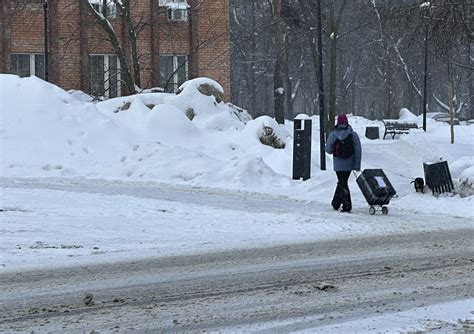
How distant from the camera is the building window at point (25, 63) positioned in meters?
34.4

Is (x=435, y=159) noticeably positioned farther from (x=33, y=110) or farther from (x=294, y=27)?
(x=294, y=27)

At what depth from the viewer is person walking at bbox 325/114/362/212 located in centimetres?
1452

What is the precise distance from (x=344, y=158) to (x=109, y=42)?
23.0 meters

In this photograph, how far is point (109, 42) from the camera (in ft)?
118

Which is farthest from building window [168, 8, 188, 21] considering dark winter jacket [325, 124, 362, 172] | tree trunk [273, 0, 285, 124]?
dark winter jacket [325, 124, 362, 172]

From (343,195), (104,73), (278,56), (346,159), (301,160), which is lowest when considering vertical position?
(343,195)

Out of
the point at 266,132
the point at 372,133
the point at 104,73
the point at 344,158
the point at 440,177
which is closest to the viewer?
the point at 344,158

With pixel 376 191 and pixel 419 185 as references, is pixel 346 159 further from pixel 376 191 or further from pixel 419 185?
pixel 419 185

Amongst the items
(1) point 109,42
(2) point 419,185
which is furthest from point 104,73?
(2) point 419,185

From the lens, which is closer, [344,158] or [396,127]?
[344,158]

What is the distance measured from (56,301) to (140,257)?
8.27ft

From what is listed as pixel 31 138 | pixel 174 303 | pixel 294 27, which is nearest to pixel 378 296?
pixel 174 303

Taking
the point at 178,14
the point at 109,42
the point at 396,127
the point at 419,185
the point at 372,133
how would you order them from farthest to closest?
the point at 396,127, the point at 372,133, the point at 178,14, the point at 109,42, the point at 419,185

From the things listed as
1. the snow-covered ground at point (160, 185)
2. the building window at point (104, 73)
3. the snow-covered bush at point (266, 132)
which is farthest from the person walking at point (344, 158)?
the building window at point (104, 73)
